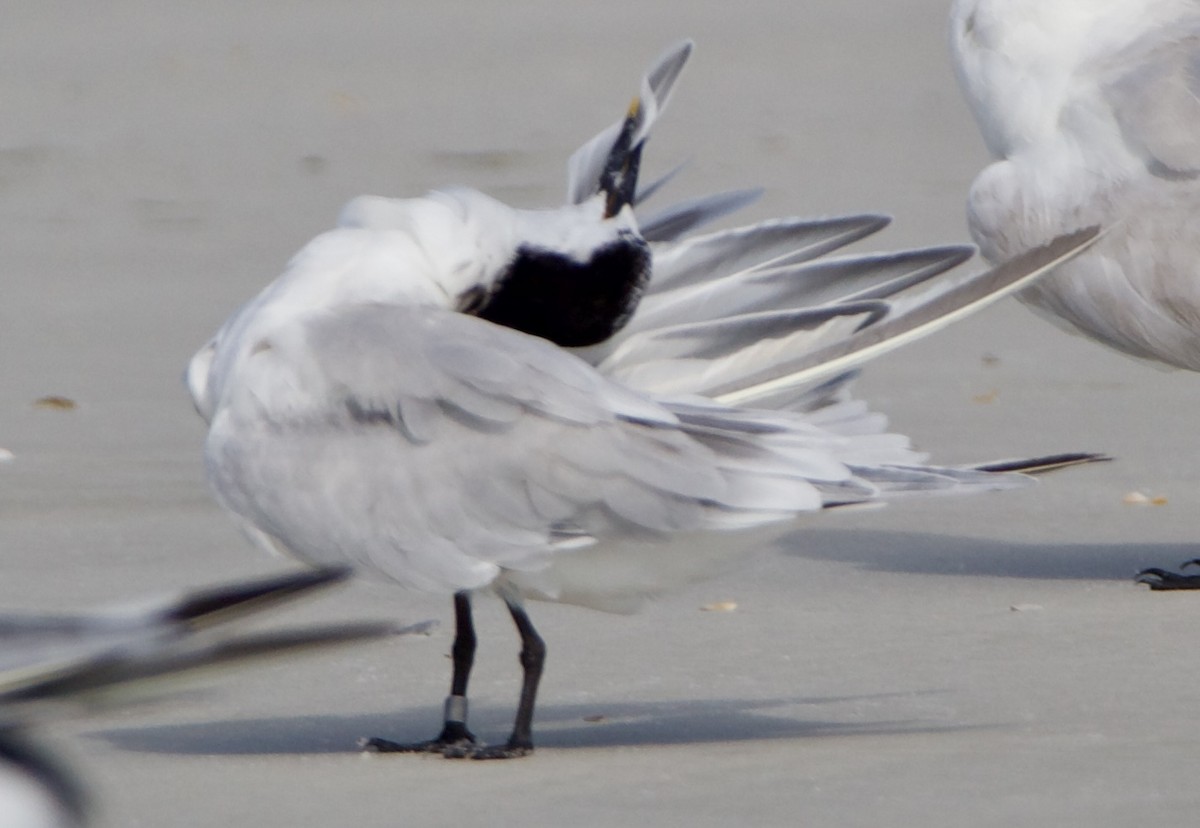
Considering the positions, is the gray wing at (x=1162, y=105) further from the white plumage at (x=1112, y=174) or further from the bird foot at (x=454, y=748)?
the bird foot at (x=454, y=748)

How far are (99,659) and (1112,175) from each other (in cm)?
371

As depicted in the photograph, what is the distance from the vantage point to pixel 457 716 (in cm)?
355

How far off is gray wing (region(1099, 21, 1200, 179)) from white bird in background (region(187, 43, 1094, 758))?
4.26 feet

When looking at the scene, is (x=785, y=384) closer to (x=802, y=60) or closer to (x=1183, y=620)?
(x=1183, y=620)

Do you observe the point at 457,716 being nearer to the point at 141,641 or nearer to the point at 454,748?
the point at 454,748

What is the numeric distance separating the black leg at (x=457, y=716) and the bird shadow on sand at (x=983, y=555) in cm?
150

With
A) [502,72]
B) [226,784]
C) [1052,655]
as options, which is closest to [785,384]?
[1052,655]

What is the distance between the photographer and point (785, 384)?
12.2 feet

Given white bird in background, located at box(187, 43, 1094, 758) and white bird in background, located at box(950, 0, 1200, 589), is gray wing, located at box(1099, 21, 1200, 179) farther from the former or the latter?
white bird in background, located at box(187, 43, 1094, 758)

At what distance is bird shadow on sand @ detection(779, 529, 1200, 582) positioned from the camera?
16.0 feet

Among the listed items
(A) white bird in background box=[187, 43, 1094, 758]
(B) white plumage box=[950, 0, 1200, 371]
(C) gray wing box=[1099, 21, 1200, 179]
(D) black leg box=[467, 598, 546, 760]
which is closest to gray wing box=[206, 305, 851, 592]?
(A) white bird in background box=[187, 43, 1094, 758]

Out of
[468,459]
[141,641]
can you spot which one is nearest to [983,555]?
[468,459]

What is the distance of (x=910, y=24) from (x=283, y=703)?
491 inches

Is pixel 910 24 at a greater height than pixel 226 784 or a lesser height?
greater
